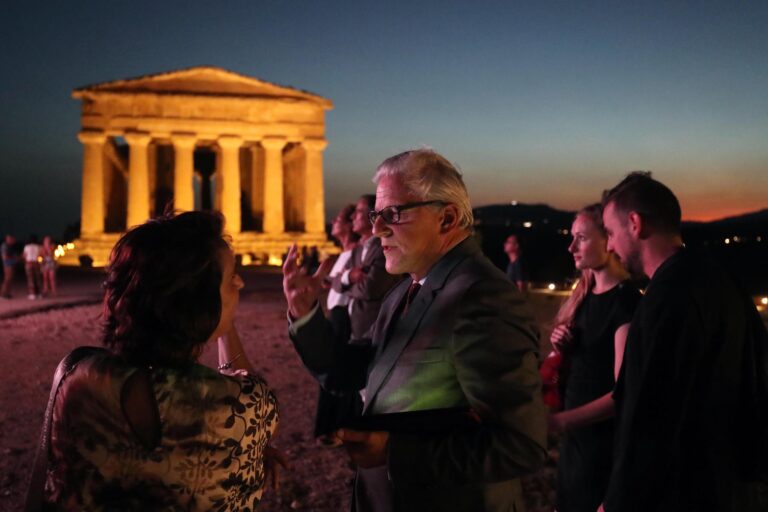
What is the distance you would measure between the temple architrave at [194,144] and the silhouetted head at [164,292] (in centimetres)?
2922

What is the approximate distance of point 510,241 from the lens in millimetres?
10414

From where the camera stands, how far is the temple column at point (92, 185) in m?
32.0

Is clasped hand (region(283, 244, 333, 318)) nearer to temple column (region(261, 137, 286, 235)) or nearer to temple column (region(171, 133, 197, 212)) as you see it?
temple column (region(171, 133, 197, 212))

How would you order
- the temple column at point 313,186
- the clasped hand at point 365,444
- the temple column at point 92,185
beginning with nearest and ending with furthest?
the clasped hand at point 365,444
the temple column at point 92,185
the temple column at point 313,186

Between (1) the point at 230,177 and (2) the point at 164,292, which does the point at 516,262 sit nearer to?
(2) the point at 164,292

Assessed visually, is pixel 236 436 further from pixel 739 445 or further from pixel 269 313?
pixel 269 313

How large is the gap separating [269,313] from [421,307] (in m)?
12.9

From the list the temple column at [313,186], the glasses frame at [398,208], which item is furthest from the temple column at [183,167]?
the glasses frame at [398,208]

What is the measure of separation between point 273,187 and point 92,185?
8.54 m

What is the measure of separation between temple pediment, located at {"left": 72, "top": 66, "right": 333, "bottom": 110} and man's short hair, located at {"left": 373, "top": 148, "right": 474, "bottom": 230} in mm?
32370

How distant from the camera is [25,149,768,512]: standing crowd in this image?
6.58 feet

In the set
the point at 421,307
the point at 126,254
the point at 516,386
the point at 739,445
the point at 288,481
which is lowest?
the point at 288,481

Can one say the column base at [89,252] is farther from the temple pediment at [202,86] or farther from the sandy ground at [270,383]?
the sandy ground at [270,383]

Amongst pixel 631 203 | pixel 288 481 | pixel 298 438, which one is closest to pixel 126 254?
pixel 631 203
